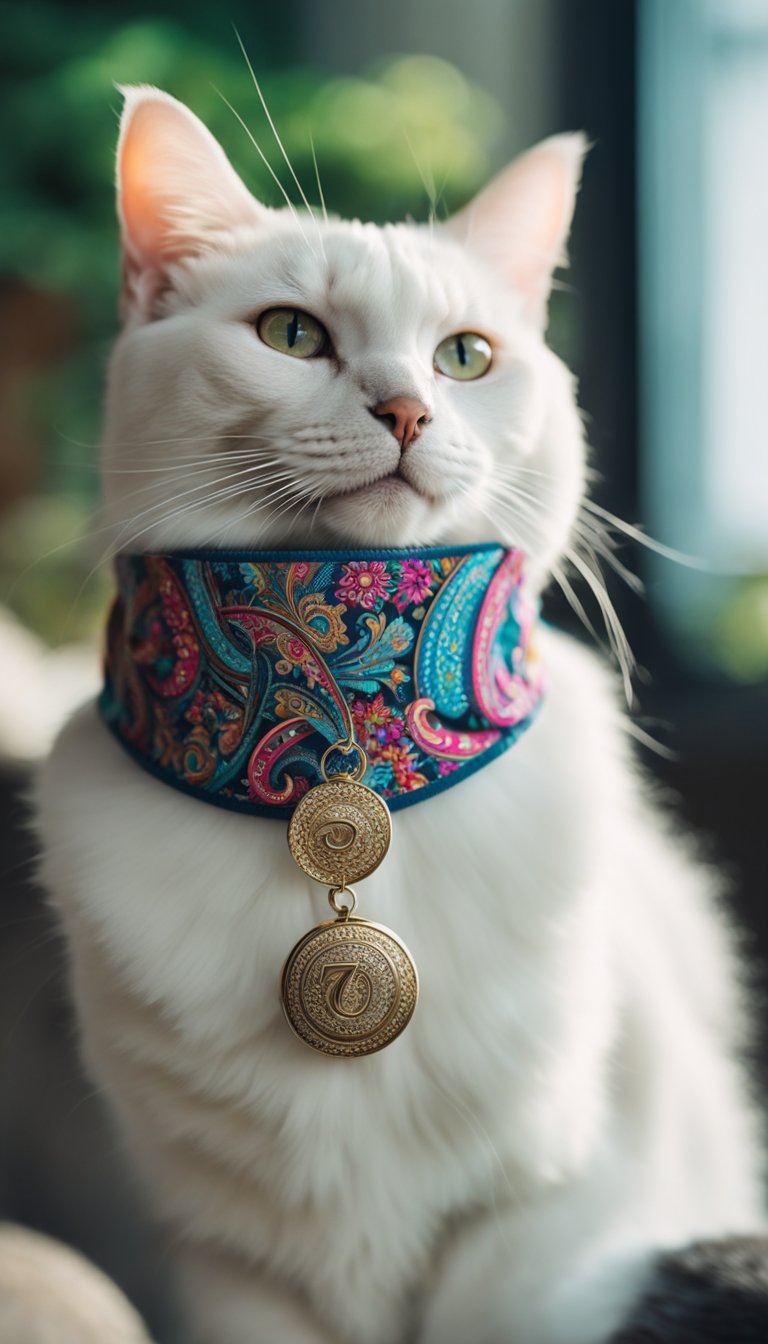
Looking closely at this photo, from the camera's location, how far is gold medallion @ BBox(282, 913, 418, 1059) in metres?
0.51

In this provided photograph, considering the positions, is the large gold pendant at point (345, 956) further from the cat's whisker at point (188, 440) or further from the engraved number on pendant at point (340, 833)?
the cat's whisker at point (188, 440)

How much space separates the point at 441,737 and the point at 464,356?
213mm

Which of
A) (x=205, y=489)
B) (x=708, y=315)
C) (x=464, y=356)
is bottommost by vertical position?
(x=205, y=489)

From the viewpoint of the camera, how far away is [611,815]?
2.19 ft

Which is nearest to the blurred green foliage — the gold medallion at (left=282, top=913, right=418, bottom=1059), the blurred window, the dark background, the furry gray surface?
the dark background

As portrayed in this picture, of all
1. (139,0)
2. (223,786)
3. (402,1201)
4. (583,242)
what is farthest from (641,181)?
(402,1201)

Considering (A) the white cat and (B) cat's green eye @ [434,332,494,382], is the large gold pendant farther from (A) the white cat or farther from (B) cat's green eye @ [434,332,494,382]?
(B) cat's green eye @ [434,332,494,382]

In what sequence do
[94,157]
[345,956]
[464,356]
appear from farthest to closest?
[94,157]
[464,356]
[345,956]

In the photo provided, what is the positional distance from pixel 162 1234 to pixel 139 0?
1.31 meters

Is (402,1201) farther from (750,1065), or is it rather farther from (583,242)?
(583,242)

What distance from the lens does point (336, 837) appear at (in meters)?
0.52

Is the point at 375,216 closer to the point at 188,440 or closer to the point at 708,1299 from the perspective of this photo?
the point at 188,440

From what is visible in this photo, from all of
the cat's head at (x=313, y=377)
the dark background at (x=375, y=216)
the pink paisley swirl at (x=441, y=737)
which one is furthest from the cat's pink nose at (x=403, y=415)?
the dark background at (x=375, y=216)

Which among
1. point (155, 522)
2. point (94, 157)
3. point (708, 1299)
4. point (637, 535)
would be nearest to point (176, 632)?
point (155, 522)
